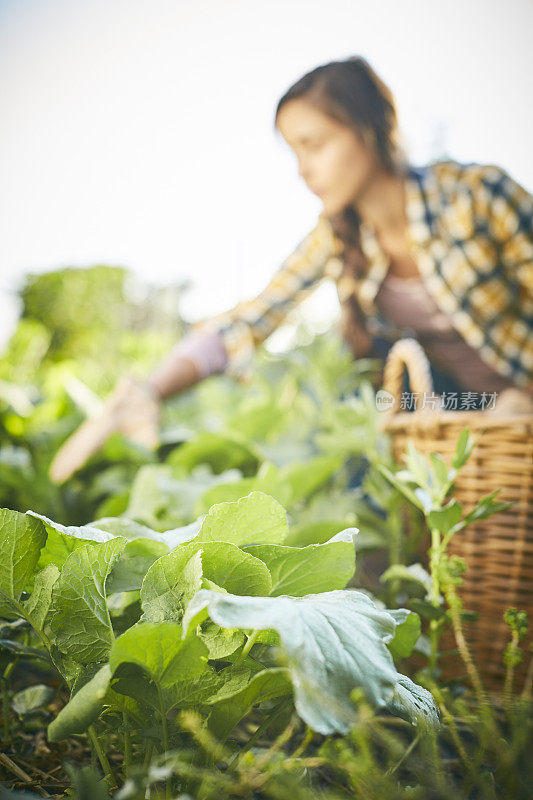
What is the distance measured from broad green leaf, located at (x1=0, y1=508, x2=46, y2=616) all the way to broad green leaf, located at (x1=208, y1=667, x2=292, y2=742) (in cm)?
17

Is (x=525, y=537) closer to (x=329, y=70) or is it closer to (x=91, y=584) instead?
(x=91, y=584)

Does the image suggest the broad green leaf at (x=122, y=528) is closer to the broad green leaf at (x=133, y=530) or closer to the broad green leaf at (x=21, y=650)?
the broad green leaf at (x=133, y=530)

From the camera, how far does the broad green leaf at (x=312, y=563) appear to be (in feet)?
1.32

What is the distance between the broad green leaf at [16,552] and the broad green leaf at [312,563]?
0.53 feet

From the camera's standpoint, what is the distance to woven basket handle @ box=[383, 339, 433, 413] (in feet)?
2.59

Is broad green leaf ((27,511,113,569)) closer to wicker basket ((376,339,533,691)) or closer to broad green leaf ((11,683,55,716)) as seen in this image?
broad green leaf ((11,683,55,716))

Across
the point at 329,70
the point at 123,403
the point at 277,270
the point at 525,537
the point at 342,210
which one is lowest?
the point at 525,537

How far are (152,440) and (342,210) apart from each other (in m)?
0.65

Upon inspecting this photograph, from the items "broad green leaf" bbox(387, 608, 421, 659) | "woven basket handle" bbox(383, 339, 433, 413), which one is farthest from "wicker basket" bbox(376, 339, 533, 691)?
"broad green leaf" bbox(387, 608, 421, 659)

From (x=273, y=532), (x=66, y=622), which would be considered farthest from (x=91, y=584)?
(x=273, y=532)

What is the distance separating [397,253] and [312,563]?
993mm

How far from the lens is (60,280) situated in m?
6.12

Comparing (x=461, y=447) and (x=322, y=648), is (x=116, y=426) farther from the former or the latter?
(x=322, y=648)

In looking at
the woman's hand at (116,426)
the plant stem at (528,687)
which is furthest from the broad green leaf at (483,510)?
the woman's hand at (116,426)
